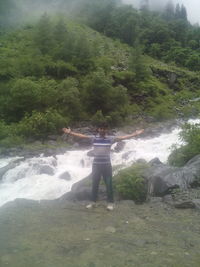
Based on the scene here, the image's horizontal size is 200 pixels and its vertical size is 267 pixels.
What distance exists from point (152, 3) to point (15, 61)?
135 m

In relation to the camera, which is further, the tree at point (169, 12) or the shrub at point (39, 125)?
the tree at point (169, 12)

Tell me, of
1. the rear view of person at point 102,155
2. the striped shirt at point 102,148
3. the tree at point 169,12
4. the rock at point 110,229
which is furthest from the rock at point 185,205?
the tree at point 169,12

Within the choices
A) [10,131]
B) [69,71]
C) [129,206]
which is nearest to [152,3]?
[69,71]

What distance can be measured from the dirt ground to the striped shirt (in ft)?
4.18

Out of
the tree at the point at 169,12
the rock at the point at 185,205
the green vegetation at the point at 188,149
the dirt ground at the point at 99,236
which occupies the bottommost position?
the dirt ground at the point at 99,236

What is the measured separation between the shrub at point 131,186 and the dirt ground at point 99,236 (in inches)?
34.7

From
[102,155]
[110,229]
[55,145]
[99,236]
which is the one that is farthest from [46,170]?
[99,236]

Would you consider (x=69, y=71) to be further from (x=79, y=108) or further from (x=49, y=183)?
(x=49, y=183)

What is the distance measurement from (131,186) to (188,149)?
11.6 ft

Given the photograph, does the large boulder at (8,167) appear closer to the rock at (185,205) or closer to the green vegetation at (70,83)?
the green vegetation at (70,83)

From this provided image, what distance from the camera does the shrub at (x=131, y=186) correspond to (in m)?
→ 8.48

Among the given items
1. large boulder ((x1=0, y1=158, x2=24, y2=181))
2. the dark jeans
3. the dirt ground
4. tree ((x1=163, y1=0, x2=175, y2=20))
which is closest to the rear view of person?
the dark jeans

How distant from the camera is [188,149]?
35.7ft

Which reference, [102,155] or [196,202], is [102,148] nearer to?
[102,155]
